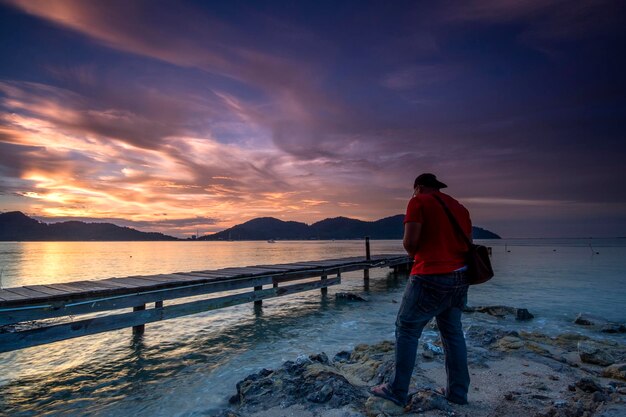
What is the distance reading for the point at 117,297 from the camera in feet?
26.7

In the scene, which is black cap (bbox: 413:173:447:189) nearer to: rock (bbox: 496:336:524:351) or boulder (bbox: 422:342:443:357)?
boulder (bbox: 422:342:443:357)

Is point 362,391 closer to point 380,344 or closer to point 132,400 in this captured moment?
point 380,344

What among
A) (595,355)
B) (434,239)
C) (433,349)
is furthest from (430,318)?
(595,355)

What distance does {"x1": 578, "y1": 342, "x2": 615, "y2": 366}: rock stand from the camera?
612 centimetres

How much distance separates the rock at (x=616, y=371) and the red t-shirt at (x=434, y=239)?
3966 millimetres

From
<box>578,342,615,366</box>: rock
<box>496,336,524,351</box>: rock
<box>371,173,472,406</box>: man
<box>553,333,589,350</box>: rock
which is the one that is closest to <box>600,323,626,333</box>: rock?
<box>553,333,589,350</box>: rock

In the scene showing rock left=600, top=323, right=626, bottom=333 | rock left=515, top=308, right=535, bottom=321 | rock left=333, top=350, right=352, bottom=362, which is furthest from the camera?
rock left=515, top=308, right=535, bottom=321

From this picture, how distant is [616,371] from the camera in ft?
17.6

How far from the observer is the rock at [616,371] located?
529 centimetres

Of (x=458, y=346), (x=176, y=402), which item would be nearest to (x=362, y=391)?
(x=458, y=346)

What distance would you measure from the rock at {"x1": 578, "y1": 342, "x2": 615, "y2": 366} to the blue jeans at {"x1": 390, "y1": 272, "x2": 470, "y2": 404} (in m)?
3.94

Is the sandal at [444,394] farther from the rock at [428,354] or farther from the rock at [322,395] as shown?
the rock at [428,354]

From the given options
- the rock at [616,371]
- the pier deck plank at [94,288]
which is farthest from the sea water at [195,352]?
the rock at [616,371]

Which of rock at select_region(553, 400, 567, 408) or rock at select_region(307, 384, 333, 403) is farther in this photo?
rock at select_region(307, 384, 333, 403)
